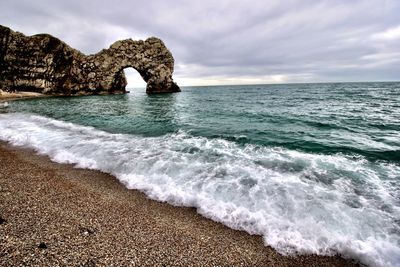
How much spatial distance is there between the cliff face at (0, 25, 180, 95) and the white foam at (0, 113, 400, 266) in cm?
6960

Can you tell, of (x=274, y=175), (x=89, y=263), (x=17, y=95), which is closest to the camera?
(x=89, y=263)

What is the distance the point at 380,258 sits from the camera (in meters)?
4.50

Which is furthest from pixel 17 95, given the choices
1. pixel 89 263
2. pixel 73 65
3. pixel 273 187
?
pixel 273 187

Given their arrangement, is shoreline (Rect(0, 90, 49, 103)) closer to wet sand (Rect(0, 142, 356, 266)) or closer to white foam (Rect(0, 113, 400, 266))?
white foam (Rect(0, 113, 400, 266))

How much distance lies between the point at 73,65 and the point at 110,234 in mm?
83336

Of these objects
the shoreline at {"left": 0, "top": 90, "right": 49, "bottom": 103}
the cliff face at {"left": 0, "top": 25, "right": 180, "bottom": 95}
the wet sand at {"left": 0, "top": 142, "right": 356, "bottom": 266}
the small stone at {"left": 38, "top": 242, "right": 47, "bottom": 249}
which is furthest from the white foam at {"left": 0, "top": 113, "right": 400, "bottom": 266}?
the cliff face at {"left": 0, "top": 25, "right": 180, "bottom": 95}

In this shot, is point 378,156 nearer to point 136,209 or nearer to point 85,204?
point 136,209

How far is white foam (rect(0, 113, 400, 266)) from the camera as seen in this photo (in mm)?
5062

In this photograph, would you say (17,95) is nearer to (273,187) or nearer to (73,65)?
(73,65)

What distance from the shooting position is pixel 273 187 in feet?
24.2

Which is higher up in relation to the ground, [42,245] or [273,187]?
[42,245]

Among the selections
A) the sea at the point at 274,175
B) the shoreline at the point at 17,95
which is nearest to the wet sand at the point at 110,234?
the sea at the point at 274,175

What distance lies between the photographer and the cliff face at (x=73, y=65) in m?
65.0

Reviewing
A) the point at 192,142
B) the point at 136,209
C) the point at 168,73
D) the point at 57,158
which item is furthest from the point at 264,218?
the point at 168,73
